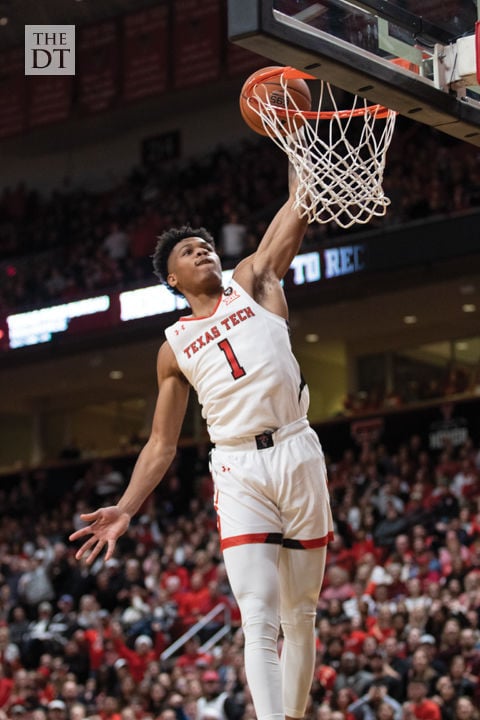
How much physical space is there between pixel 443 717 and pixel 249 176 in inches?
524

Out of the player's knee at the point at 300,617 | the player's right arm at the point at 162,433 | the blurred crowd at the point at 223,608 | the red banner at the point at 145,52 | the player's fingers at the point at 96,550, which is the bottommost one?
the blurred crowd at the point at 223,608

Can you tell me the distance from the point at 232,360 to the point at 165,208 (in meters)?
17.6

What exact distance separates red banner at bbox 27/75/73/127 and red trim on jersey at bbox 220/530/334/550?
1753 cm

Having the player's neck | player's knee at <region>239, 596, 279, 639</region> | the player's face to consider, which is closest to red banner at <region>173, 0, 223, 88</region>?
the player's face

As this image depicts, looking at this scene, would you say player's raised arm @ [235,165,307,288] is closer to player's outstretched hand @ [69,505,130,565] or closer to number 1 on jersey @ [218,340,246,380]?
number 1 on jersey @ [218,340,246,380]

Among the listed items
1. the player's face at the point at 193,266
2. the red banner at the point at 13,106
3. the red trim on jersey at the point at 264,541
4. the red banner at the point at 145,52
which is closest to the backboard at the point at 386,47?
the player's face at the point at 193,266

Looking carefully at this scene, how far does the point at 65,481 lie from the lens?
76.2 ft

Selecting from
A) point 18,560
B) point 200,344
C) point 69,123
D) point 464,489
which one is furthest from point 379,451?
point 200,344

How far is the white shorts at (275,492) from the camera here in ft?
17.0

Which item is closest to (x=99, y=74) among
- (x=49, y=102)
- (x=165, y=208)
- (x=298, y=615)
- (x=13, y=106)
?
(x=49, y=102)

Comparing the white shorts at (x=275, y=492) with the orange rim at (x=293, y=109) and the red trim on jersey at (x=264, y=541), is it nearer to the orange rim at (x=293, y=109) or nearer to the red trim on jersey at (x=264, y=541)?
the red trim on jersey at (x=264, y=541)

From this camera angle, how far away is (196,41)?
21.2 m

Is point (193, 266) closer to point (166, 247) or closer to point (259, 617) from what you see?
point (166, 247)

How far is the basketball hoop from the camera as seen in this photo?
5.56 m
